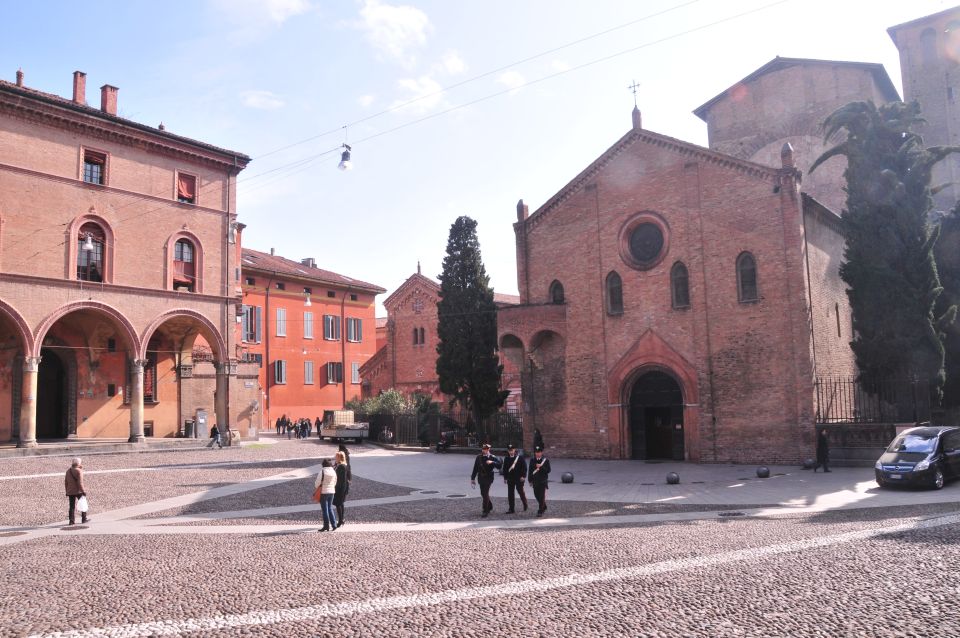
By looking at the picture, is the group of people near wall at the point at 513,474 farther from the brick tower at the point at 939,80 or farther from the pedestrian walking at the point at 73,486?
the brick tower at the point at 939,80

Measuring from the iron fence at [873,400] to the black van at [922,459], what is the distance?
339cm

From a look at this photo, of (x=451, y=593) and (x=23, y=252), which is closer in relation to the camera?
(x=451, y=593)

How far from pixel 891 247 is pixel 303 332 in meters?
34.9

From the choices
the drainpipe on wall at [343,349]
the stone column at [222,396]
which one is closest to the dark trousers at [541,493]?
the stone column at [222,396]

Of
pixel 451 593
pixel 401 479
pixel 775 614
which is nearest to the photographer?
pixel 775 614

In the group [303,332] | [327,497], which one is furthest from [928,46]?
[327,497]

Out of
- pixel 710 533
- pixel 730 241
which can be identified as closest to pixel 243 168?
pixel 730 241

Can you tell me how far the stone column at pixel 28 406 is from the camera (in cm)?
2522

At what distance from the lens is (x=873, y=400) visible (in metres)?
22.3

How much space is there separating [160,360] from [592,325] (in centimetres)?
2013

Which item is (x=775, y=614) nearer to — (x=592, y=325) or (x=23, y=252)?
(x=592, y=325)

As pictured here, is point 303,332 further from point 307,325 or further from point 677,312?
point 677,312

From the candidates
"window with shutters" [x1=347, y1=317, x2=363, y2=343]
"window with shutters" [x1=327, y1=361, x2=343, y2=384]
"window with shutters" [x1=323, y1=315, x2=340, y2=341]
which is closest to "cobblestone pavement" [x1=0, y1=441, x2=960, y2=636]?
"window with shutters" [x1=327, y1=361, x2=343, y2=384]

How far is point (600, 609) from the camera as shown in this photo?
6.86 m
